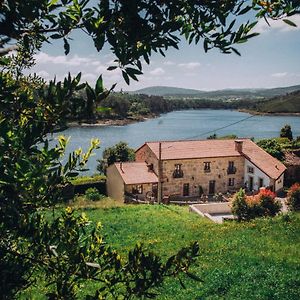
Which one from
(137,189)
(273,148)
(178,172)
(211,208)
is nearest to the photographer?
(211,208)

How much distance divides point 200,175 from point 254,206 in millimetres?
18590

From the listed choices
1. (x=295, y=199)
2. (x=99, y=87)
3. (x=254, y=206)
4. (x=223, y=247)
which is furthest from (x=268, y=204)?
(x=99, y=87)

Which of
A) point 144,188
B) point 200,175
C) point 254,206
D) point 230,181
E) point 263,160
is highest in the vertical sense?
point 263,160

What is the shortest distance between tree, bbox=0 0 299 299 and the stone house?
39.7 metres

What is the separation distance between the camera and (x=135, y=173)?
4516 centimetres

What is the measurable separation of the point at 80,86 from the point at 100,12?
1.80ft

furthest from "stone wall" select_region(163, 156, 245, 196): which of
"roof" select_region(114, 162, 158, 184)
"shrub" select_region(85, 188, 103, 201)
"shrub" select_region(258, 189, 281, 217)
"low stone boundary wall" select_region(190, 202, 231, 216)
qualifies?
"shrub" select_region(258, 189, 281, 217)

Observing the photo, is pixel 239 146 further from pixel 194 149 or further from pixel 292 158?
pixel 292 158

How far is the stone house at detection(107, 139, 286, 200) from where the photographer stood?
146 feet

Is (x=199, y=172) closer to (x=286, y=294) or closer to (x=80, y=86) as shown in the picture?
(x=286, y=294)

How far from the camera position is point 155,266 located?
10.1 feet

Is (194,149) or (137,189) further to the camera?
(194,149)

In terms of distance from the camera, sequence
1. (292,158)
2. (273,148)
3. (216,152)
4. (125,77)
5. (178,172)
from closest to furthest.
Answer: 1. (125,77)
2. (178,172)
3. (216,152)
4. (292,158)
5. (273,148)

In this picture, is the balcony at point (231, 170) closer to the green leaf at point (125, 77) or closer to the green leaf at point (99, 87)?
Answer: the green leaf at point (125, 77)
